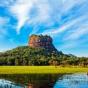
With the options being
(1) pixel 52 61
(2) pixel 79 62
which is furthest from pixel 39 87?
(1) pixel 52 61

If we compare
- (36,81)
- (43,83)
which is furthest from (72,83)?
(36,81)

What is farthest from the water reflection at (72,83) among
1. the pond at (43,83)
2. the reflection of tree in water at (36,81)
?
the reflection of tree in water at (36,81)

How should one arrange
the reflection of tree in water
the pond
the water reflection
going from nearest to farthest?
the water reflection
the pond
the reflection of tree in water

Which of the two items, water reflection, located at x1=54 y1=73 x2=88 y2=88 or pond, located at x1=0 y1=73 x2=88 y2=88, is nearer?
water reflection, located at x1=54 y1=73 x2=88 y2=88

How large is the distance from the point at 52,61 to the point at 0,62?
32.5 m

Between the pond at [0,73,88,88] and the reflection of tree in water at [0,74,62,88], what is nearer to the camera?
the pond at [0,73,88,88]

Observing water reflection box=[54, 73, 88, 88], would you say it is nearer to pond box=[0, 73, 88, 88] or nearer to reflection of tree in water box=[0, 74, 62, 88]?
pond box=[0, 73, 88, 88]

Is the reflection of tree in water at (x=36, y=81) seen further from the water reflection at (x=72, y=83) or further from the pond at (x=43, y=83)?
the water reflection at (x=72, y=83)

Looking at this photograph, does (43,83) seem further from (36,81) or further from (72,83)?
(72,83)

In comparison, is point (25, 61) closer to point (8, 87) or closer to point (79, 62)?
point (79, 62)

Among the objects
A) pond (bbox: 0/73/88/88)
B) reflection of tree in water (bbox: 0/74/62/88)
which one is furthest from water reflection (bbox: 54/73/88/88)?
reflection of tree in water (bbox: 0/74/62/88)

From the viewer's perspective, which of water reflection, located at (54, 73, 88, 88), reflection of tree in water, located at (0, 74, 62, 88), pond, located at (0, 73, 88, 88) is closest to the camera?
water reflection, located at (54, 73, 88, 88)

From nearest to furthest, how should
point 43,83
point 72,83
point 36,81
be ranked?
point 72,83, point 43,83, point 36,81

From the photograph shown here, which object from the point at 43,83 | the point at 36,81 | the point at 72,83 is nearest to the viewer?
the point at 72,83
